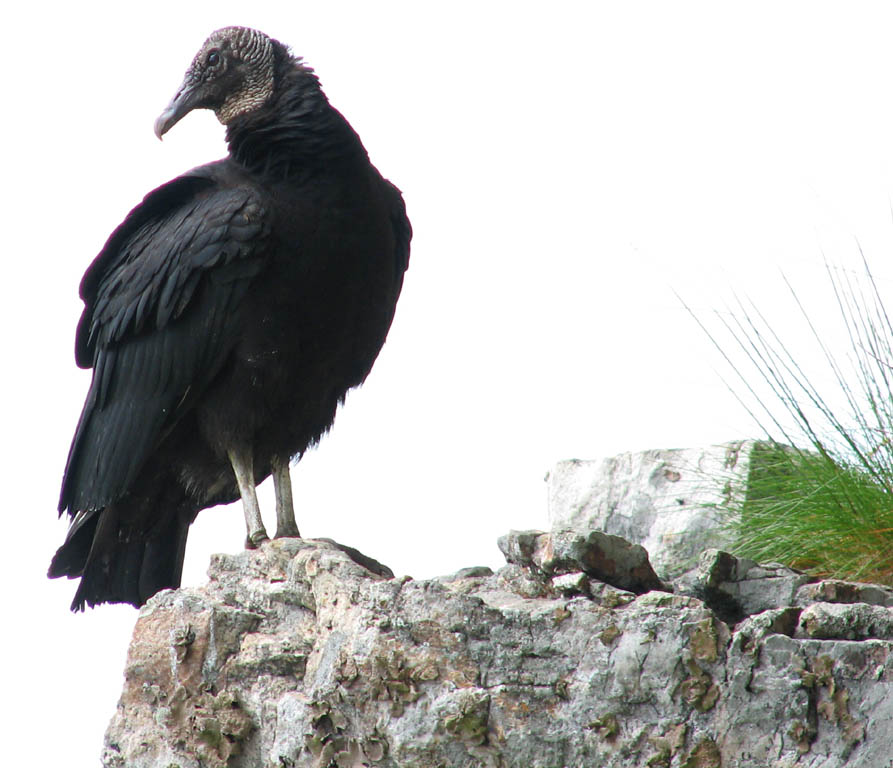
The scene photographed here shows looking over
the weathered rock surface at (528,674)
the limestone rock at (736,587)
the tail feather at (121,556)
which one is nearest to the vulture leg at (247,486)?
the tail feather at (121,556)

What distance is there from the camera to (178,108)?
4.41 m

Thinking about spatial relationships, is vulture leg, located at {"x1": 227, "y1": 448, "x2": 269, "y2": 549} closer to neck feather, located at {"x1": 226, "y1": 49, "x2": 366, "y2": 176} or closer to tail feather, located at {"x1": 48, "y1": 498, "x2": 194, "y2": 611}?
A: tail feather, located at {"x1": 48, "y1": 498, "x2": 194, "y2": 611}

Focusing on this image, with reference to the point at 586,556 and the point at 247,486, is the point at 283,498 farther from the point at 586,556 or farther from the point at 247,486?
the point at 586,556

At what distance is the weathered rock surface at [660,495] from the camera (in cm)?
492

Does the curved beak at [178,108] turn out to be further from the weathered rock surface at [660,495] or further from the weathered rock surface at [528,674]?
the weathered rock surface at [660,495]

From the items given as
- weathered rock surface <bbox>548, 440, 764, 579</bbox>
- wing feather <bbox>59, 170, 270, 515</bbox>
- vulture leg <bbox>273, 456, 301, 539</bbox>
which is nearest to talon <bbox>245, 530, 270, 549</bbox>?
vulture leg <bbox>273, 456, 301, 539</bbox>

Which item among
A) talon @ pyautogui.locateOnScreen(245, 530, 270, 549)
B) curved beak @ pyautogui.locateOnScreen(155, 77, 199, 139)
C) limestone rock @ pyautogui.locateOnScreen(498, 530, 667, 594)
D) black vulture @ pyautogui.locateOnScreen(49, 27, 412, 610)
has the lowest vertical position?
limestone rock @ pyautogui.locateOnScreen(498, 530, 667, 594)

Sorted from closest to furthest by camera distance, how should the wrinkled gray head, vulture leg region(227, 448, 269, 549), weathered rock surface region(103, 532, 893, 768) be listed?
weathered rock surface region(103, 532, 893, 768), vulture leg region(227, 448, 269, 549), the wrinkled gray head

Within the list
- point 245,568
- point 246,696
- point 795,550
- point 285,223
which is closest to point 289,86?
point 285,223

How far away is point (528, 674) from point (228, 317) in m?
1.66

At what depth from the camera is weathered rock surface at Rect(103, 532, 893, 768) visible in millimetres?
2812

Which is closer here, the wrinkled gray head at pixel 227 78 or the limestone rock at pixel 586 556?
the limestone rock at pixel 586 556

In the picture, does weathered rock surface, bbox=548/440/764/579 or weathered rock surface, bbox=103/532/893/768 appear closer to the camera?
weathered rock surface, bbox=103/532/893/768

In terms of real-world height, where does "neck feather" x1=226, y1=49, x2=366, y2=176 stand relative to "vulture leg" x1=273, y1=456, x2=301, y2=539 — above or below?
above
